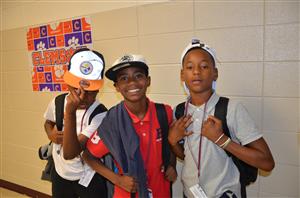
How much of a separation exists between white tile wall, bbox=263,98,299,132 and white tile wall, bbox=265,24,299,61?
26cm

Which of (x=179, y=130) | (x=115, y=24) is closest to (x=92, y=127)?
(x=179, y=130)

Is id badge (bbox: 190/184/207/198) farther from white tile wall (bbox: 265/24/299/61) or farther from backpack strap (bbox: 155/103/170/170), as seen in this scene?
white tile wall (bbox: 265/24/299/61)

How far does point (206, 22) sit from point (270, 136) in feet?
2.79

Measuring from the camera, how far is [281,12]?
137 centimetres

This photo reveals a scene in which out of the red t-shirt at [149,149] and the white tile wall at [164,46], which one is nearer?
the red t-shirt at [149,149]

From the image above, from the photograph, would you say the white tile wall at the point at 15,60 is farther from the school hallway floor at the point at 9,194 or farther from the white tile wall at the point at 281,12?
the white tile wall at the point at 281,12

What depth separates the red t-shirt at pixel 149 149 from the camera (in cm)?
123

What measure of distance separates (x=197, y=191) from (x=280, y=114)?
29.5 inches

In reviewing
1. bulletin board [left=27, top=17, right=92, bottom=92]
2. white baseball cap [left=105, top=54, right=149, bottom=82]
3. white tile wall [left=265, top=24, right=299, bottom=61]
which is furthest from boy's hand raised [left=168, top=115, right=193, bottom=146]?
bulletin board [left=27, top=17, right=92, bottom=92]

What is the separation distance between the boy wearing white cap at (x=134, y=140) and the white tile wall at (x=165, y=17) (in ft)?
1.85

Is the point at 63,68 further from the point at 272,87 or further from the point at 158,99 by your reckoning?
the point at 272,87

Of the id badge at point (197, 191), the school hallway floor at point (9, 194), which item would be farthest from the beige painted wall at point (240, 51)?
the school hallway floor at point (9, 194)

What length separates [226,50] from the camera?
153cm

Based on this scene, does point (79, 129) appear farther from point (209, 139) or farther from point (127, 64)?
point (209, 139)
